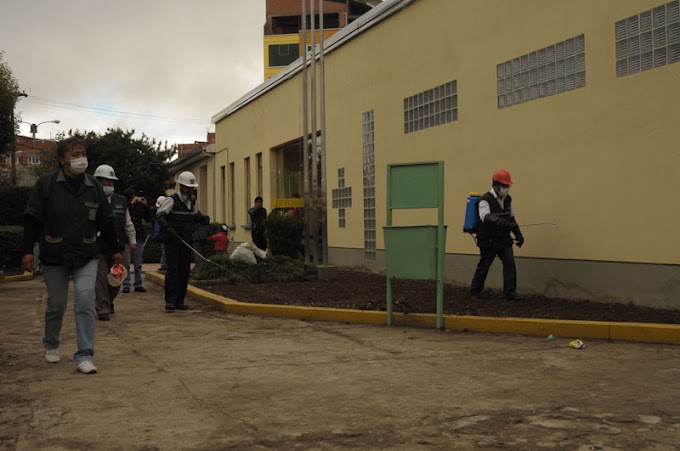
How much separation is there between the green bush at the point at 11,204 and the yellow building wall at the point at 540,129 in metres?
18.4

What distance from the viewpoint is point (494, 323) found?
27.1 ft

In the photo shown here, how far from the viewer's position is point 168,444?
13.7 feet

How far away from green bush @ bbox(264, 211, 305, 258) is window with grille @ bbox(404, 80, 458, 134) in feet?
11.0

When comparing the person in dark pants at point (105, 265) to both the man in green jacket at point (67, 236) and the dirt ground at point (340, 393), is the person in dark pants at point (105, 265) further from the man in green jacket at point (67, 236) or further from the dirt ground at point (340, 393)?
the man in green jacket at point (67, 236)

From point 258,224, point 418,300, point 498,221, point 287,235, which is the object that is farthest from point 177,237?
point 258,224

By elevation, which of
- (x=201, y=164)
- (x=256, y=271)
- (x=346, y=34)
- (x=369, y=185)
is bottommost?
(x=256, y=271)

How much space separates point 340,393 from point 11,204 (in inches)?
1070

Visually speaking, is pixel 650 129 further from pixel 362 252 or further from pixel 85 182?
pixel 362 252

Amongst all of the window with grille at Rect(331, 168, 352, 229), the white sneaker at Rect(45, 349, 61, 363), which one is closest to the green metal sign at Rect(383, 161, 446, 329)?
the white sneaker at Rect(45, 349, 61, 363)

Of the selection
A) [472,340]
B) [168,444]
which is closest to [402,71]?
[472,340]

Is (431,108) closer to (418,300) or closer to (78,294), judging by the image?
(418,300)

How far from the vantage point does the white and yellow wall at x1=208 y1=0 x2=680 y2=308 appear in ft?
27.8

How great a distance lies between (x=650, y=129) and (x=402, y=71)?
611cm

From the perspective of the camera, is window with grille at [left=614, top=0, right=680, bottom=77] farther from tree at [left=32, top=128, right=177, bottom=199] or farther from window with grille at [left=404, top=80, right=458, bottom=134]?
tree at [left=32, top=128, right=177, bottom=199]
